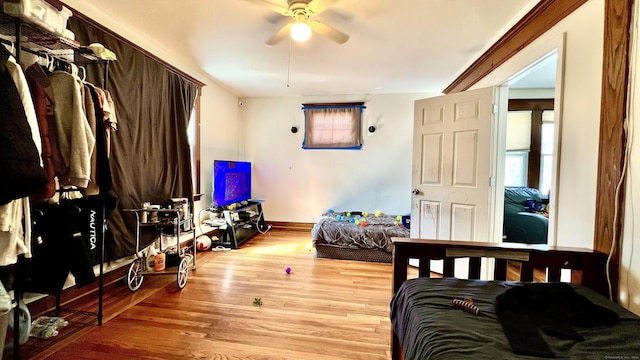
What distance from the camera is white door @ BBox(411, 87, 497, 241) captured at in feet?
8.68

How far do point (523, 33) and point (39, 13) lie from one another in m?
3.11

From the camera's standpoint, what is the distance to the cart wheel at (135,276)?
8.03 ft

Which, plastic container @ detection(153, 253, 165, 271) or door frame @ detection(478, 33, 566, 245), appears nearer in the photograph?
door frame @ detection(478, 33, 566, 245)

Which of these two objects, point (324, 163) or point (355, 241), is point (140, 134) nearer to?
point (355, 241)

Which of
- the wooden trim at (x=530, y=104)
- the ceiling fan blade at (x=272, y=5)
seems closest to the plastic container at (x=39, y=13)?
the ceiling fan blade at (x=272, y=5)

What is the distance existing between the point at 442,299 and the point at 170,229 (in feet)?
8.30

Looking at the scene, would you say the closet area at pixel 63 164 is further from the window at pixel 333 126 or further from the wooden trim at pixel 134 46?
the window at pixel 333 126

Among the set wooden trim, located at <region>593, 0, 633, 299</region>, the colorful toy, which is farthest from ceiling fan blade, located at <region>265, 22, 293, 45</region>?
the colorful toy

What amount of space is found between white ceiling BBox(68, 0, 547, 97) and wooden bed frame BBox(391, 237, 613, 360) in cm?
174

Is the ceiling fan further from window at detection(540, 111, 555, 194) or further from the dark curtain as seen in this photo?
window at detection(540, 111, 555, 194)

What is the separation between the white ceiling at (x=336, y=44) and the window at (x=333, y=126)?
71 centimetres

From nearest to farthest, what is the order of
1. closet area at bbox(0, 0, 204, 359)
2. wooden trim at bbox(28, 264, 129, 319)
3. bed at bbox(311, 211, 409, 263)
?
closet area at bbox(0, 0, 204, 359) < wooden trim at bbox(28, 264, 129, 319) < bed at bbox(311, 211, 409, 263)

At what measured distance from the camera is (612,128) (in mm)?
1363

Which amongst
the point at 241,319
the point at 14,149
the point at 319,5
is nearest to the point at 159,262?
the point at 241,319
